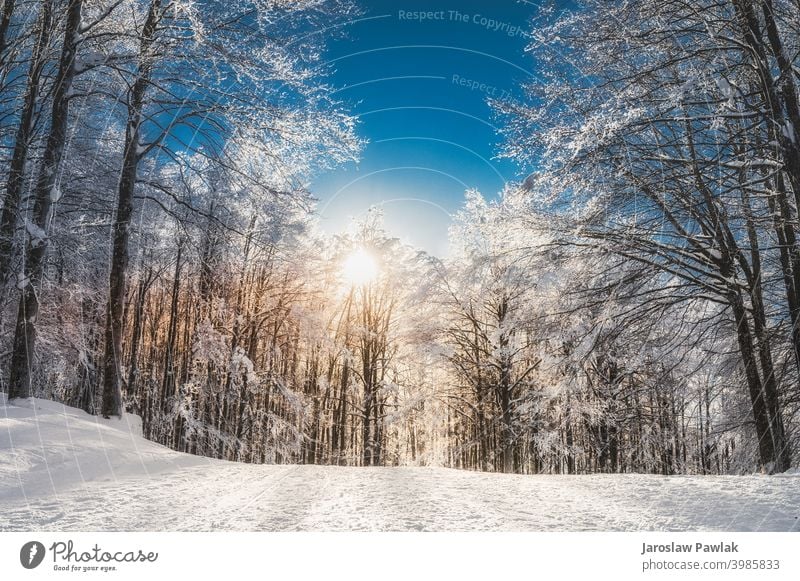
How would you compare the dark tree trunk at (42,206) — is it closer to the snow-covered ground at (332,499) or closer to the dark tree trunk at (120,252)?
the dark tree trunk at (120,252)

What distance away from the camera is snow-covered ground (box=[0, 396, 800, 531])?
1.82 m

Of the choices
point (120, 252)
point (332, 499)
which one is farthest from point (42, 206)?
point (332, 499)

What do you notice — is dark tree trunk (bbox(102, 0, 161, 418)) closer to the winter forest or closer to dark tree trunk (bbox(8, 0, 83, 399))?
the winter forest

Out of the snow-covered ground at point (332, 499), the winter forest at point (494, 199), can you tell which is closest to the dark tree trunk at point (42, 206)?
the winter forest at point (494, 199)

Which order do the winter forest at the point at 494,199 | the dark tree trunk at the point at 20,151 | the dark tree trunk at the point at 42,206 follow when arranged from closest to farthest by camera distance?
the winter forest at the point at 494,199 < the dark tree trunk at the point at 20,151 < the dark tree trunk at the point at 42,206

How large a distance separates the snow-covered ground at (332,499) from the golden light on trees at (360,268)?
5327 mm

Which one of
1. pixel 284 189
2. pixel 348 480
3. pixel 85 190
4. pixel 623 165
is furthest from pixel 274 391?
pixel 623 165

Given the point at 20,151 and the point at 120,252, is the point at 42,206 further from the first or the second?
the point at 120,252

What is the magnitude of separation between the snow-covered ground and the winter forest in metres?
1.62

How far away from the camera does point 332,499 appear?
7.42 feet

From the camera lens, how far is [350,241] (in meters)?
7.88

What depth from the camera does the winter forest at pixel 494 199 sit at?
3.44 metres
